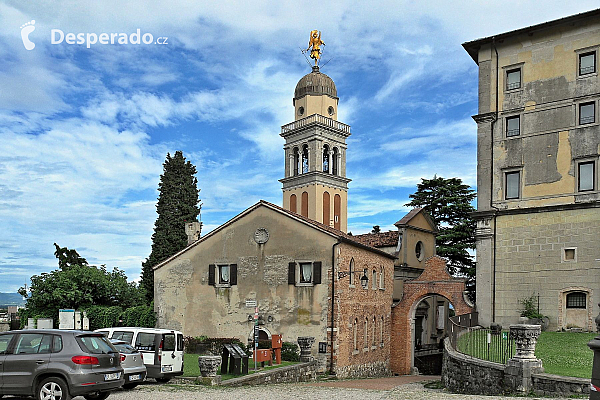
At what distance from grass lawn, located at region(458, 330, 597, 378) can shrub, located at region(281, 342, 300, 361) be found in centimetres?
763

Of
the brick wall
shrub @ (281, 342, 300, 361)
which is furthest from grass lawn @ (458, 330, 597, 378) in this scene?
shrub @ (281, 342, 300, 361)

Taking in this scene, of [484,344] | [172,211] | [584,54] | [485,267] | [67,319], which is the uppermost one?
[584,54]

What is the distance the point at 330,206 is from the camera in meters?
65.4

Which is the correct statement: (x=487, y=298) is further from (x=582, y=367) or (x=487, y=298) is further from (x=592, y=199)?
(x=582, y=367)

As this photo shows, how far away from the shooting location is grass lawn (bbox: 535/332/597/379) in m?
16.6

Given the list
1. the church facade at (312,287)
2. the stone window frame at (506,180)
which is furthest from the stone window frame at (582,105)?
the church facade at (312,287)

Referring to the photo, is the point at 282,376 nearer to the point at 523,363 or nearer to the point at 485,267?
the point at 523,363

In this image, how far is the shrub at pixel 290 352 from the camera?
89.8ft

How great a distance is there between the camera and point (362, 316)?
3055cm

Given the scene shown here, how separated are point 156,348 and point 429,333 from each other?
26.1 meters

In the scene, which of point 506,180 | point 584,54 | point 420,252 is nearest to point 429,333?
point 420,252

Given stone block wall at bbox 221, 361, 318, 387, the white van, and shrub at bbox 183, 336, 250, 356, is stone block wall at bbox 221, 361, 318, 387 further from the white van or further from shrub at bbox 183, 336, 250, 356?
shrub at bbox 183, 336, 250, 356

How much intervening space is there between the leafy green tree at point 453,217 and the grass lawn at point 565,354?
21085 millimetres

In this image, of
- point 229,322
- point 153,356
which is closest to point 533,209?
point 229,322
